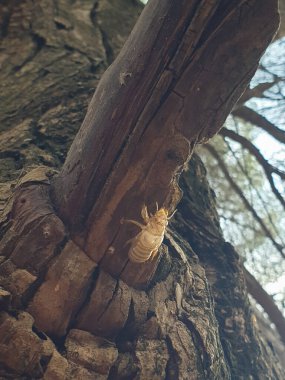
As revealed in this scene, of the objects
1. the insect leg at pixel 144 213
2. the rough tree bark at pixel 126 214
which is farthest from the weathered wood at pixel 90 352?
the insect leg at pixel 144 213

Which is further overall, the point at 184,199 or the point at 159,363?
the point at 184,199

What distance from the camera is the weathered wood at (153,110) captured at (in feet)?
4.14

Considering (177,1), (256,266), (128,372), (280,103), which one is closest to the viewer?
(177,1)

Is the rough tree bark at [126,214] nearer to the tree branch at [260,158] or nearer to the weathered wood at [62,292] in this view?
the weathered wood at [62,292]

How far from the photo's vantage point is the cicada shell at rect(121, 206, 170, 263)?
1483mm

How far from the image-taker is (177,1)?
1248mm

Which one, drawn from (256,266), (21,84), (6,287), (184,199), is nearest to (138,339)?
(6,287)

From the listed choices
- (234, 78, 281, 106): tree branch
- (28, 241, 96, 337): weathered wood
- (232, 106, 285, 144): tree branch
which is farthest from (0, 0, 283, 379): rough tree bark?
(232, 106, 285, 144): tree branch

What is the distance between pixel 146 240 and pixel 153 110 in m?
0.50

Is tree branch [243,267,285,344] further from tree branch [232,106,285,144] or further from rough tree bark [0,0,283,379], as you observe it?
rough tree bark [0,0,283,379]

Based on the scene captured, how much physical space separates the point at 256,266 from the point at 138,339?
2445 millimetres

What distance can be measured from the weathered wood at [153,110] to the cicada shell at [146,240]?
31 millimetres

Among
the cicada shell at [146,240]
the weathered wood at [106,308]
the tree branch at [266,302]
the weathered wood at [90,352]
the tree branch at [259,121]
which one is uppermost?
the tree branch at [259,121]

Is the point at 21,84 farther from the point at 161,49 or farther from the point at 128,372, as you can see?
the point at 128,372
